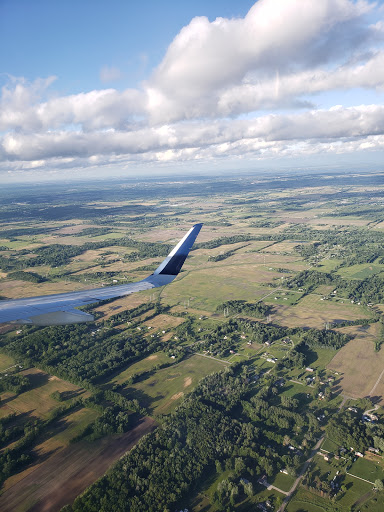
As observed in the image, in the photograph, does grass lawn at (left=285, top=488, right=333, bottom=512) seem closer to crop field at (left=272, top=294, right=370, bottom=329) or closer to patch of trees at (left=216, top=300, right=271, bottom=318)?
crop field at (left=272, top=294, right=370, bottom=329)

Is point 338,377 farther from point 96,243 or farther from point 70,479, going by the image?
point 96,243

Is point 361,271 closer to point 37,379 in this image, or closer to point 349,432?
point 349,432

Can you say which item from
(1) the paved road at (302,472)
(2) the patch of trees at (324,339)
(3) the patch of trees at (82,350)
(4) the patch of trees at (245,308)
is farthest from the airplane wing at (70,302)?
(4) the patch of trees at (245,308)

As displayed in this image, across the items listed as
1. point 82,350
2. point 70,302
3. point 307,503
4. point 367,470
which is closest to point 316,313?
point 367,470

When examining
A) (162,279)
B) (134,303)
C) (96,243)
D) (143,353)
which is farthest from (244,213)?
(162,279)

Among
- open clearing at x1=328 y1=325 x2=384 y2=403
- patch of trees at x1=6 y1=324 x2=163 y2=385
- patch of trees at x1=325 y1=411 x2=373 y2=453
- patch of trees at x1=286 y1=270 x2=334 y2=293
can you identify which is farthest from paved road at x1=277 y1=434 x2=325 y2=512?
patch of trees at x1=286 y1=270 x2=334 y2=293

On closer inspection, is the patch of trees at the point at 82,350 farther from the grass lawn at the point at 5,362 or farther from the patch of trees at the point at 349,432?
the patch of trees at the point at 349,432

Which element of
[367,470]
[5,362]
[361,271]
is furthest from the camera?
[361,271]
